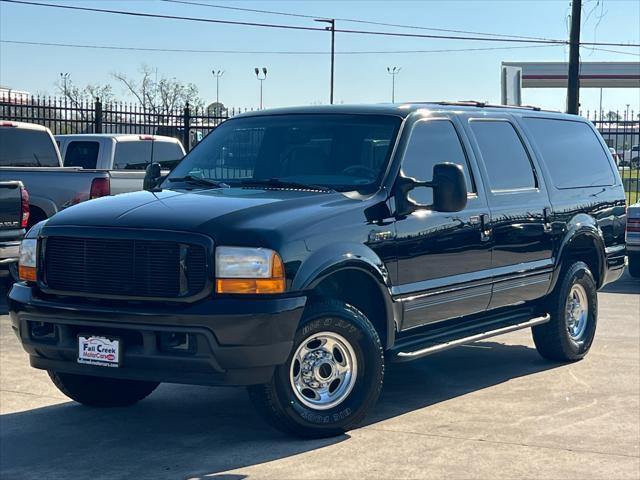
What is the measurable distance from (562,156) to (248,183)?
10.2 ft

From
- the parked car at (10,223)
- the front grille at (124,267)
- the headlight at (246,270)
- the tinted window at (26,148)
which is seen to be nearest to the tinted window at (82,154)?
the tinted window at (26,148)

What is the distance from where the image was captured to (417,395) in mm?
7543

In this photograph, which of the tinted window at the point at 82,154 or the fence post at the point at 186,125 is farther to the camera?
the fence post at the point at 186,125

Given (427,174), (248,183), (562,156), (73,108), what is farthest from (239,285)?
(73,108)

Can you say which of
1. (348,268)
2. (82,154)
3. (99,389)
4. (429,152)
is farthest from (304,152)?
(82,154)

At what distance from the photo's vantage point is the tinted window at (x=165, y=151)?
17453 millimetres

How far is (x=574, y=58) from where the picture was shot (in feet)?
88.9

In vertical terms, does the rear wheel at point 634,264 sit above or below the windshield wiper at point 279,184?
below

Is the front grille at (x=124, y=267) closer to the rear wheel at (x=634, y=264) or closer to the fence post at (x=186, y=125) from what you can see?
the rear wheel at (x=634, y=264)

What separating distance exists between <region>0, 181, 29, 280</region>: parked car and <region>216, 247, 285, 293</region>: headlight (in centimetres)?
538

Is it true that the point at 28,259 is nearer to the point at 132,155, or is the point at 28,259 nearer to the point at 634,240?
the point at 634,240

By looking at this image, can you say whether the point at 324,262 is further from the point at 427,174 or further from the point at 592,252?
the point at 592,252

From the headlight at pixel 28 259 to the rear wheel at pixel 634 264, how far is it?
1003 cm

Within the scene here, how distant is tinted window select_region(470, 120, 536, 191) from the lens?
7.95 metres
